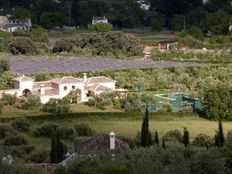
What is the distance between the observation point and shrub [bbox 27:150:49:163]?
856 inches

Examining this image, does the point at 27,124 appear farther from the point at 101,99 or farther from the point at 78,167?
the point at 78,167

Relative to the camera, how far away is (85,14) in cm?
8162

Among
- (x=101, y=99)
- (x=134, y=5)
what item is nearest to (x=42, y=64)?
(x=101, y=99)

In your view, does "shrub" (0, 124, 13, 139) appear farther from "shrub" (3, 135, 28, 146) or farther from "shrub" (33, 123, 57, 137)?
"shrub" (33, 123, 57, 137)

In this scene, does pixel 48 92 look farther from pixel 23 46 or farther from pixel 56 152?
pixel 23 46

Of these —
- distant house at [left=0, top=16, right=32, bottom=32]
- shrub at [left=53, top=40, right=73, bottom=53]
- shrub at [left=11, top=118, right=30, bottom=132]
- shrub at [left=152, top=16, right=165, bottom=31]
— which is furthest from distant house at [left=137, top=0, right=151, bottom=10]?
shrub at [left=11, top=118, right=30, bottom=132]

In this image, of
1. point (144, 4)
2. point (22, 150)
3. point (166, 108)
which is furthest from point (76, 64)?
point (144, 4)

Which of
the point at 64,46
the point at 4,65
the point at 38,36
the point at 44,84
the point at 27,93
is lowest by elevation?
the point at 27,93

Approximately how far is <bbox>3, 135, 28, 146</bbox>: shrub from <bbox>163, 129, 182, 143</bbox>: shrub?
5.24 meters

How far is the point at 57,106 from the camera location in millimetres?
31781

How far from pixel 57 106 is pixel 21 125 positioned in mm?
3768

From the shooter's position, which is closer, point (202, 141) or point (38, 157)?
point (38, 157)

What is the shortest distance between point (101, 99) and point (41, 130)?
7.15 meters

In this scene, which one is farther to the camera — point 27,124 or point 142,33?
point 142,33
